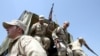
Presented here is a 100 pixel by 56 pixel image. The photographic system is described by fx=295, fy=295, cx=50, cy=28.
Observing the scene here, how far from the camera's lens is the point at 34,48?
242 centimetres

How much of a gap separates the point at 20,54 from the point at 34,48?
0.27m

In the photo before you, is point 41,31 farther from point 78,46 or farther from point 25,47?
point 25,47

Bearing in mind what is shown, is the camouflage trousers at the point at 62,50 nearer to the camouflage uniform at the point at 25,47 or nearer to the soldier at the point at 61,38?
the soldier at the point at 61,38

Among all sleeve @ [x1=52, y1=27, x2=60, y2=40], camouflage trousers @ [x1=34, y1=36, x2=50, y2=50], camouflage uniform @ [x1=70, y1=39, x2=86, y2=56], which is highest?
sleeve @ [x1=52, y1=27, x2=60, y2=40]

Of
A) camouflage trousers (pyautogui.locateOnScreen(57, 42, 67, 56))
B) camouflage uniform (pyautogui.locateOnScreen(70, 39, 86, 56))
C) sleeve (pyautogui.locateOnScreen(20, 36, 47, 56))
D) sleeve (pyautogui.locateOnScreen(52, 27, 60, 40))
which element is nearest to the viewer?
sleeve (pyautogui.locateOnScreen(20, 36, 47, 56))

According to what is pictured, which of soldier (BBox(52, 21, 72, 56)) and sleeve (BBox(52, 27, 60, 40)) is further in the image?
sleeve (BBox(52, 27, 60, 40))

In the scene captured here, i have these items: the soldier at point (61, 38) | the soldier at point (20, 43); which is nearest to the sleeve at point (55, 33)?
the soldier at point (61, 38)

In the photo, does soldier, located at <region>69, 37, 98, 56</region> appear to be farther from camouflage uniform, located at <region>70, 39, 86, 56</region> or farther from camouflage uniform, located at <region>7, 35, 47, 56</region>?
camouflage uniform, located at <region>7, 35, 47, 56</region>

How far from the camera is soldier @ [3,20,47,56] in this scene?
7.94ft

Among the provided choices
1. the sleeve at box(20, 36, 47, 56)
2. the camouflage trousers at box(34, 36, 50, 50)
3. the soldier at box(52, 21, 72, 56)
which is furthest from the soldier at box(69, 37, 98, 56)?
the sleeve at box(20, 36, 47, 56)

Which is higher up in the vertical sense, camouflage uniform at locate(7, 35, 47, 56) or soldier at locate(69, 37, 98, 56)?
camouflage uniform at locate(7, 35, 47, 56)

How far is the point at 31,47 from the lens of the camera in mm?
2457

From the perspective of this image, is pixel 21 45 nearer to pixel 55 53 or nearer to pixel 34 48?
pixel 34 48

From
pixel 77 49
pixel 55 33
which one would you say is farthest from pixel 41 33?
pixel 77 49
